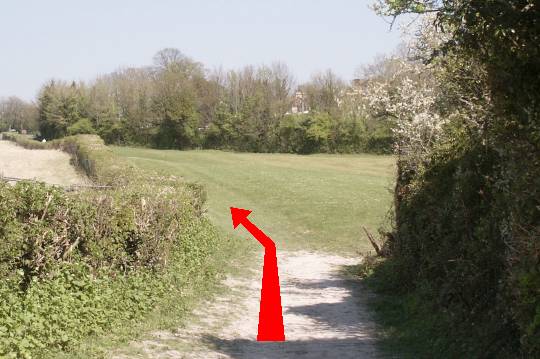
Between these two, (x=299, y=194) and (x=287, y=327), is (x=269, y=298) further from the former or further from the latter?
(x=299, y=194)

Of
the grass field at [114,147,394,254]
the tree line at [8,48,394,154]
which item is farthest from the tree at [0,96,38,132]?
the grass field at [114,147,394,254]

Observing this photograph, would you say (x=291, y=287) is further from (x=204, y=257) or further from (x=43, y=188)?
(x=43, y=188)

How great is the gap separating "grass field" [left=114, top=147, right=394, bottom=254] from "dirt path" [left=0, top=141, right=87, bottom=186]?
6040 millimetres

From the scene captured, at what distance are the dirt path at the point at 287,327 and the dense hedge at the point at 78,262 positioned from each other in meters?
0.96

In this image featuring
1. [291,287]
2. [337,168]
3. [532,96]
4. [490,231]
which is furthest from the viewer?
[337,168]

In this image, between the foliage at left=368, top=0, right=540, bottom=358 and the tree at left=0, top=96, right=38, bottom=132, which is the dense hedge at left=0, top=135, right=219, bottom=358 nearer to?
the foliage at left=368, top=0, right=540, bottom=358

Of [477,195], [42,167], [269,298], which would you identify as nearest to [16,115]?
[42,167]

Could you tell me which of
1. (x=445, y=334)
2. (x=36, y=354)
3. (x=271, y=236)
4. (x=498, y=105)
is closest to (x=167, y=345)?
(x=36, y=354)

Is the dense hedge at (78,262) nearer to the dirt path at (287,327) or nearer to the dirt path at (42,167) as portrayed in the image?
the dirt path at (287,327)

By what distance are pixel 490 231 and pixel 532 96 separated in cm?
240

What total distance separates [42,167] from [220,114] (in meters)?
39.4

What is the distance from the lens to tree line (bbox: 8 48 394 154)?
7250 cm

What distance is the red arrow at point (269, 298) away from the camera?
1166 cm

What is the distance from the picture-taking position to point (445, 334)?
398 inches
